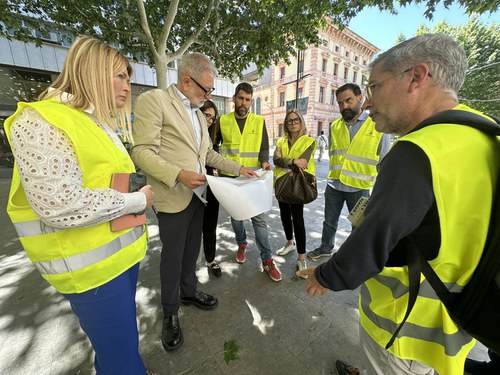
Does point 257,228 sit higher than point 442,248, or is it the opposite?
point 442,248

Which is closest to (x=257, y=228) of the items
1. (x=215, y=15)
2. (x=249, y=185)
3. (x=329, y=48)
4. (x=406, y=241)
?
(x=249, y=185)

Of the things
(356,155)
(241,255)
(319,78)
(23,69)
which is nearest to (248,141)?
(356,155)

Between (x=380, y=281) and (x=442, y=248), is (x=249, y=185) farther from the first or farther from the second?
(x=442, y=248)

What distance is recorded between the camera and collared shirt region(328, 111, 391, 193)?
2.41 metres

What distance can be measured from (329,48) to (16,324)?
32.1 m

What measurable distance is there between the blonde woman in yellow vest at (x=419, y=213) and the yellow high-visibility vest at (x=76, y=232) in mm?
994

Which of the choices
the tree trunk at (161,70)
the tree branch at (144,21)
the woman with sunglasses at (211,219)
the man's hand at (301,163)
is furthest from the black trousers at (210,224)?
the tree branch at (144,21)

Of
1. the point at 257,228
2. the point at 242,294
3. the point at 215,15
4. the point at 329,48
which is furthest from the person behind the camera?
the point at 329,48

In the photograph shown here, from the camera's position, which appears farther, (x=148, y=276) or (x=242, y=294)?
(x=148, y=276)

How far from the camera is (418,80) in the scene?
928 mm

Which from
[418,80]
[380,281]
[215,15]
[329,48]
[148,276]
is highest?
[329,48]

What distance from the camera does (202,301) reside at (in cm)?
221

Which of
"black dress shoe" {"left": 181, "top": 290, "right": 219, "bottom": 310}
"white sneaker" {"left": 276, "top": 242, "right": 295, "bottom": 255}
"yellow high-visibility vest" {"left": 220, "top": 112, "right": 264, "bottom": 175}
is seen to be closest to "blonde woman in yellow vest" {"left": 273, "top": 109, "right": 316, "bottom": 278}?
"white sneaker" {"left": 276, "top": 242, "right": 295, "bottom": 255}

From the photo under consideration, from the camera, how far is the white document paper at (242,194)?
178cm
